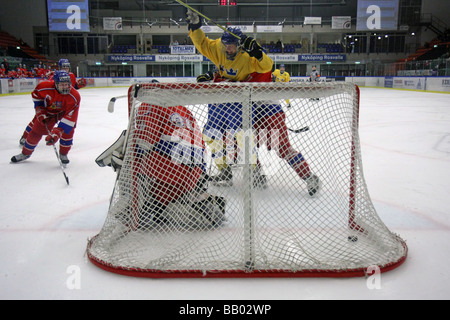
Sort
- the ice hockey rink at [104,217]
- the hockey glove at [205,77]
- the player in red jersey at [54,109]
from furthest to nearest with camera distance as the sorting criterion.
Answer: the player in red jersey at [54,109] → the hockey glove at [205,77] → the ice hockey rink at [104,217]

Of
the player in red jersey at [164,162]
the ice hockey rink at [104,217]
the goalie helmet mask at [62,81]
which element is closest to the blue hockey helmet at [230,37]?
the player in red jersey at [164,162]

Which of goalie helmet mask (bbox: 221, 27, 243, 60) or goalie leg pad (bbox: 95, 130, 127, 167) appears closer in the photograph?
goalie leg pad (bbox: 95, 130, 127, 167)

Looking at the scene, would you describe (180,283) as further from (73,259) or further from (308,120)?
(308,120)

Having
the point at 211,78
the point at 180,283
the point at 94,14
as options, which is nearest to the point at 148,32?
the point at 94,14

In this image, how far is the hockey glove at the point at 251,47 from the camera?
235cm

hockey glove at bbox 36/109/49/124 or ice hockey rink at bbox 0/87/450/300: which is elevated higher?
hockey glove at bbox 36/109/49/124

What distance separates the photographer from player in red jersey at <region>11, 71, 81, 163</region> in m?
3.34

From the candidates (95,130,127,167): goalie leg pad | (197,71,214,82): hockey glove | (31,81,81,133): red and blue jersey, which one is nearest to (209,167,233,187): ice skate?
(95,130,127,167): goalie leg pad

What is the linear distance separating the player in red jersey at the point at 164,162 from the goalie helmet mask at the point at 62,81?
72.0 inches

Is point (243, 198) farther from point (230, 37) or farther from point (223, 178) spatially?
point (230, 37)

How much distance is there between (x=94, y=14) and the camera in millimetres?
25766

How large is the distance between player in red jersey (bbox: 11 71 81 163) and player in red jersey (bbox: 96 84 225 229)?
180 centimetres

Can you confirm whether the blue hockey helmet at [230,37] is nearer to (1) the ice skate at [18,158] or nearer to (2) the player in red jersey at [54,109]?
(2) the player in red jersey at [54,109]

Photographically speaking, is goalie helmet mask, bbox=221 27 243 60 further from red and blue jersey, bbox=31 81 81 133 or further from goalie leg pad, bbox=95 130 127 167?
red and blue jersey, bbox=31 81 81 133
